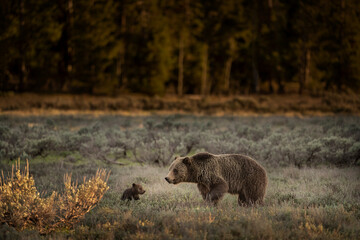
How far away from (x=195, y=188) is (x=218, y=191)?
2.54 meters

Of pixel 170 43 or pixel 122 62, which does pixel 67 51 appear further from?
pixel 170 43

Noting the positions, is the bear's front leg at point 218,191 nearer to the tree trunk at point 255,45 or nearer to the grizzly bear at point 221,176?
the grizzly bear at point 221,176

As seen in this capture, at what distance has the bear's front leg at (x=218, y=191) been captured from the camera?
6602mm

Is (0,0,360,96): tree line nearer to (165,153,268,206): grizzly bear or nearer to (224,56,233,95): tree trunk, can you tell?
(224,56,233,95): tree trunk

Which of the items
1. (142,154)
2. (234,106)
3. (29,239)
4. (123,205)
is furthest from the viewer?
(234,106)

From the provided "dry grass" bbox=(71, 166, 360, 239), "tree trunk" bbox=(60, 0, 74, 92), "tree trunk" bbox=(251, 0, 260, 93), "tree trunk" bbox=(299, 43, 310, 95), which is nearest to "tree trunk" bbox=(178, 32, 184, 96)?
"tree trunk" bbox=(251, 0, 260, 93)

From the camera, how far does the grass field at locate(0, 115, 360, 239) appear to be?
5.49 metres

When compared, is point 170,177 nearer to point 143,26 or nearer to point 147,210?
point 147,210

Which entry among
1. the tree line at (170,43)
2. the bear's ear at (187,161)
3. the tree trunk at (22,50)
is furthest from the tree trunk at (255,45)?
the bear's ear at (187,161)

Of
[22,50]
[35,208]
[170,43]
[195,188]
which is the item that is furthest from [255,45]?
[35,208]

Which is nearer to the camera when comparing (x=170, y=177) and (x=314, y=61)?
(x=170, y=177)

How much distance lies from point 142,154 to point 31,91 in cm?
2533

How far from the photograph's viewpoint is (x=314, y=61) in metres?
38.6

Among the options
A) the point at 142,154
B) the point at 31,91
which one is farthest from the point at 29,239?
the point at 31,91
